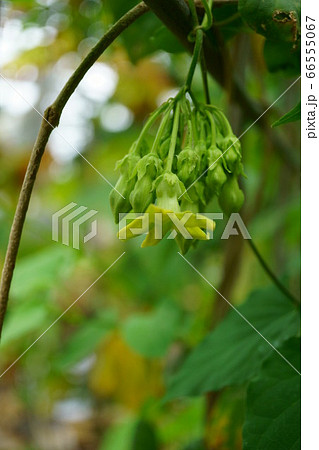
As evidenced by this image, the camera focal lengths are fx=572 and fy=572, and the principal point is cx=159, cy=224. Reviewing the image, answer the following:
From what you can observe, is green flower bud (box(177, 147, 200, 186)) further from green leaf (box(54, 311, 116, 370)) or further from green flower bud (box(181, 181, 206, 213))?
green leaf (box(54, 311, 116, 370))

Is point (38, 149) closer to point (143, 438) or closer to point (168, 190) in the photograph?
point (168, 190)

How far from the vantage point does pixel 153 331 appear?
0.90 m

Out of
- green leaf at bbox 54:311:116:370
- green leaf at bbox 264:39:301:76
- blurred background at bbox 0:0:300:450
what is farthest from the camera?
green leaf at bbox 54:311:116:370

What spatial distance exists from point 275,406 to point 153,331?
474 mm

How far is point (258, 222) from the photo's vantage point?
3.26 feet

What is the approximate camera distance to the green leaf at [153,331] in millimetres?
858

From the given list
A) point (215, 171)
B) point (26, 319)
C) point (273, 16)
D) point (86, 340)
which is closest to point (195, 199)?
point (215, 171)

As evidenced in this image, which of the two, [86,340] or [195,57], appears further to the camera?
[86,340]

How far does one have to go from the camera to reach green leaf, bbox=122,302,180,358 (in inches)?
33.8

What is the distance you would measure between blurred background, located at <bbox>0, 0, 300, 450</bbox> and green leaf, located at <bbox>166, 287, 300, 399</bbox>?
0.10 metres

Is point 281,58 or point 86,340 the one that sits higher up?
point 281,58

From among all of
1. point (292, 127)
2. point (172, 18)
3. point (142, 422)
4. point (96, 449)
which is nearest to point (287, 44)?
point (172, 18)

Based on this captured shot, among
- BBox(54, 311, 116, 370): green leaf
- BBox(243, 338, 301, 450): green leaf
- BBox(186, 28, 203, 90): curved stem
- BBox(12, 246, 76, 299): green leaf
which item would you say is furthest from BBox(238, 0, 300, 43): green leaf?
BBox(54, 311, 116, 370): green leaf

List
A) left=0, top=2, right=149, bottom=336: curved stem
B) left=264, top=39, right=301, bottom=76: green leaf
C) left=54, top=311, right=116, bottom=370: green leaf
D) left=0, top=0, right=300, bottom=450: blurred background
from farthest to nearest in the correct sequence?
left=54, top=311, right=116, bottom=370: green leaf < left=0, top=0, right=300, bottom=450: blurred background < left=264, top=39, right=301, bottom=76: green leaf < left=0, top=2, right=149, bottom=336: curved stem
